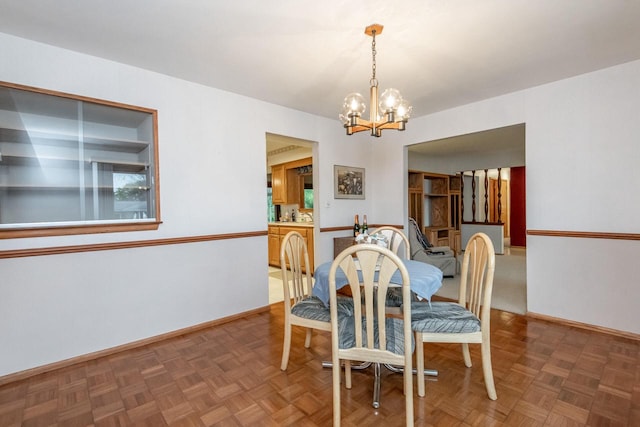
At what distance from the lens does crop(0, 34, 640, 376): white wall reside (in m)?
2.25

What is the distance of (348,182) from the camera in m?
4.39

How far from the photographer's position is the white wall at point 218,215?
7.39 feet

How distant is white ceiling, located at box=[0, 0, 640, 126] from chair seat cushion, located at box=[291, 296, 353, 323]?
188 centimetres

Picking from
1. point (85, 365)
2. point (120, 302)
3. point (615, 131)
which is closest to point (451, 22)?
point (615, 131)

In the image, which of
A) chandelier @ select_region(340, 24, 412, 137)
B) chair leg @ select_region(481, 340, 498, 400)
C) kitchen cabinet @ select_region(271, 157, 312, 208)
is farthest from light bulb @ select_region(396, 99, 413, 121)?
kitchen cabinet @ select_region(271, 157, 312, 208)

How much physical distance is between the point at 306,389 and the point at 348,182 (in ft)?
9.63

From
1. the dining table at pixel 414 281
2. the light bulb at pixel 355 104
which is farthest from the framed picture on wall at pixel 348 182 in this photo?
the dining table at pixel 414 281

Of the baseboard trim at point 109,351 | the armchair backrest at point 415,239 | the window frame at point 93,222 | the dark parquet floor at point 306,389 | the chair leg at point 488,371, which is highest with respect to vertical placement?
the window frame at point 93,222

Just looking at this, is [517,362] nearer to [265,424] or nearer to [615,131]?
[265,424]

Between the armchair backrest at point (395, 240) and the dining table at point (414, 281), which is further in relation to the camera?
the armchair backrest at point (395, 240)

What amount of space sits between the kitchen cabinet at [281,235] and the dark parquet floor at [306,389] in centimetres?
260

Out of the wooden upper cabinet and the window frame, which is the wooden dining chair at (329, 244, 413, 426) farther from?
the wooden upper cabinet

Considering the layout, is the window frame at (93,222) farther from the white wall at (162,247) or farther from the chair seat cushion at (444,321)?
the chair seat cushion at (444,321)

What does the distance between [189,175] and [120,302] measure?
1242mm
